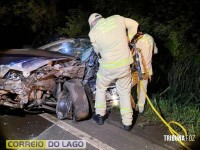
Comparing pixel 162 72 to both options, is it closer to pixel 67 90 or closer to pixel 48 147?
pixel 67 90

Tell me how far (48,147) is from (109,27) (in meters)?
1.92

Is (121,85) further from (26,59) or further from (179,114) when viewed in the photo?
(26,59)

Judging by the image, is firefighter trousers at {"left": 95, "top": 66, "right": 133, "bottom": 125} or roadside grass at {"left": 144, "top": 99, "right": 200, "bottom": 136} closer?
firefighter trousers at {"left": 95, "top": 66, "right": 133, "bottom": 125}

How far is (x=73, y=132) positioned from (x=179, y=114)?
1761 millimetres

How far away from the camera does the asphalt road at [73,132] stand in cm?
422

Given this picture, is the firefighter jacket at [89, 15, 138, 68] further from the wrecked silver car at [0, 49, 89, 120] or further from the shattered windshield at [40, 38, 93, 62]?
the shattered windshield at [40, 38, 93, 62]

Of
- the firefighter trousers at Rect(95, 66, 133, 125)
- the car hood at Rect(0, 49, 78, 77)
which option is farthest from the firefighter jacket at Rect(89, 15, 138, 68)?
the car hood at Rect(0, 49, 78, 77)

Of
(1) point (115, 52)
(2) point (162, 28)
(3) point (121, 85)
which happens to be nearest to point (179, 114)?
(3) point (121, 85)

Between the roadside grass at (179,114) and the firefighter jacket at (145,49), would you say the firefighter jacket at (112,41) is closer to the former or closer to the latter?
the firefighter jacket at (145,49)

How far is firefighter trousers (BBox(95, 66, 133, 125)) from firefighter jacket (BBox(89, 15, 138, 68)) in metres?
0.10

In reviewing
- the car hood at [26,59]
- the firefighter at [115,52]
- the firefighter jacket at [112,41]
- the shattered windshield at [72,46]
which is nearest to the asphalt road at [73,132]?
the firefighter at [115,52]

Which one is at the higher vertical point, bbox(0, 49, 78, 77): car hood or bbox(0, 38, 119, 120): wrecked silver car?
bbox(0, 49, 78, 77): car hood

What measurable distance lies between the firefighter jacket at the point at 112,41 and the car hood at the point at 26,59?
34.4 inches

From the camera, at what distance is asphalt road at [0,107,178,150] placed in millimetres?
4219
